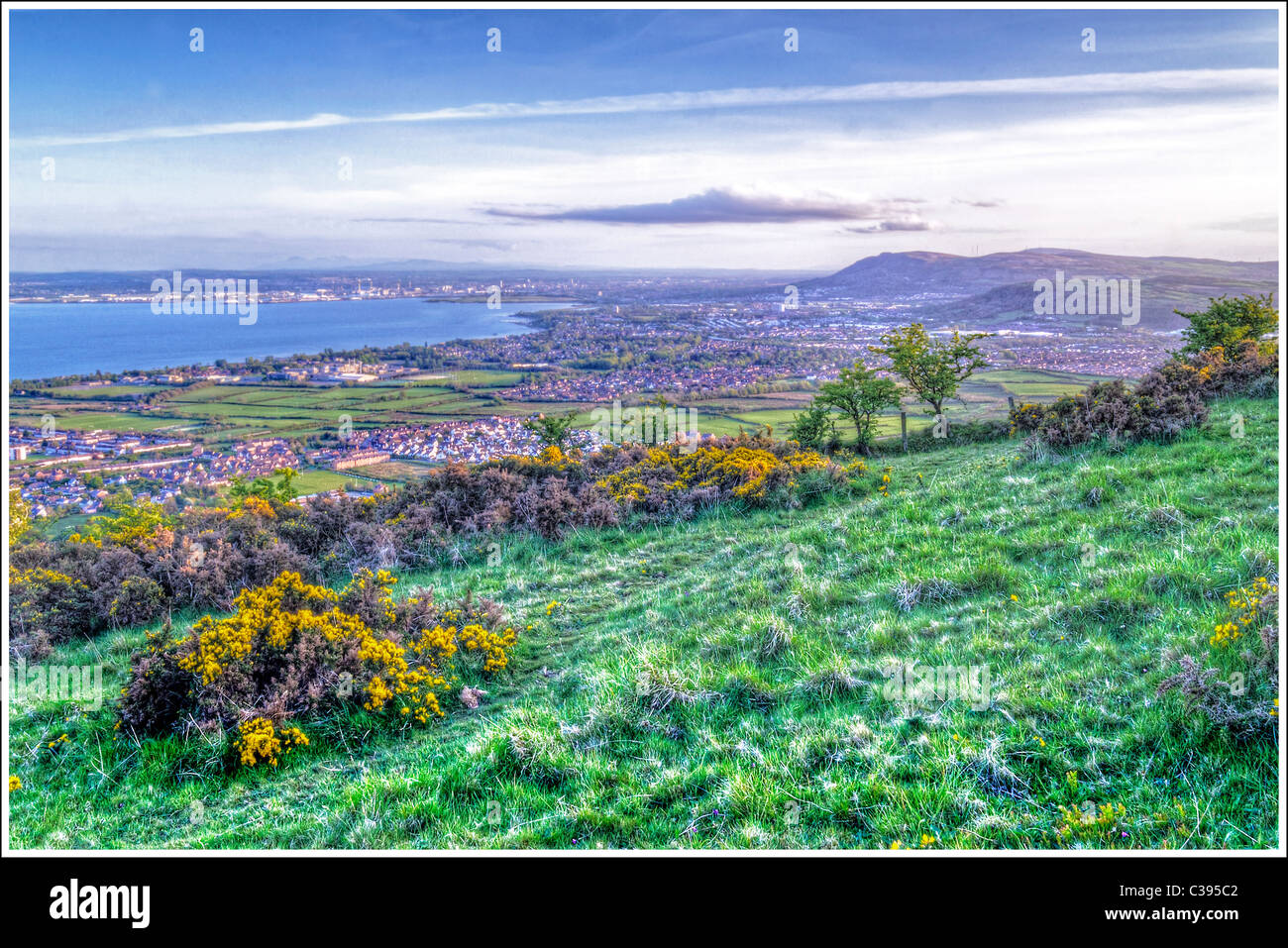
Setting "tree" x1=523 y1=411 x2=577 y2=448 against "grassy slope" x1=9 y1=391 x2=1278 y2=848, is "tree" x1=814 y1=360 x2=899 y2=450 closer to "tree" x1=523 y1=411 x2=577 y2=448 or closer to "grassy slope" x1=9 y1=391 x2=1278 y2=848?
"tree" x1=523 y1=411 x2=577 y2=448

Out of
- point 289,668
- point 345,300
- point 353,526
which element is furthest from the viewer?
point 345,300

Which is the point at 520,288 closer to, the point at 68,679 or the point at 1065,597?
the point at 68,679

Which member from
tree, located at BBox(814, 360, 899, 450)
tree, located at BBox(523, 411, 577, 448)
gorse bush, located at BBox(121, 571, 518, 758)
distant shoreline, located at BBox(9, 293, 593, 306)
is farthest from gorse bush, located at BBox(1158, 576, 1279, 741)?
tree, located at BBox(523, 411, 577, 448)

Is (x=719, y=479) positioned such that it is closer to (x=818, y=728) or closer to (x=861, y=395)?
(x=861, y=395)

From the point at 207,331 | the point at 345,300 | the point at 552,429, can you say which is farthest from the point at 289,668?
the point at 207,331

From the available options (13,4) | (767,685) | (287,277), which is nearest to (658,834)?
(767,685)

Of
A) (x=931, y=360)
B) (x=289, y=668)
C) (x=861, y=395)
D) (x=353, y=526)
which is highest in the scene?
(x=931, y=360)

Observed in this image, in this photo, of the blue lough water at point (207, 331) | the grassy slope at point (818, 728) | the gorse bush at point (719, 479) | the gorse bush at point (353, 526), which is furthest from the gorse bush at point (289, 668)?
the blue lough water at point (207, 331)

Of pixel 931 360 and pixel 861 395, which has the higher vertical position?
pixel 931 360
